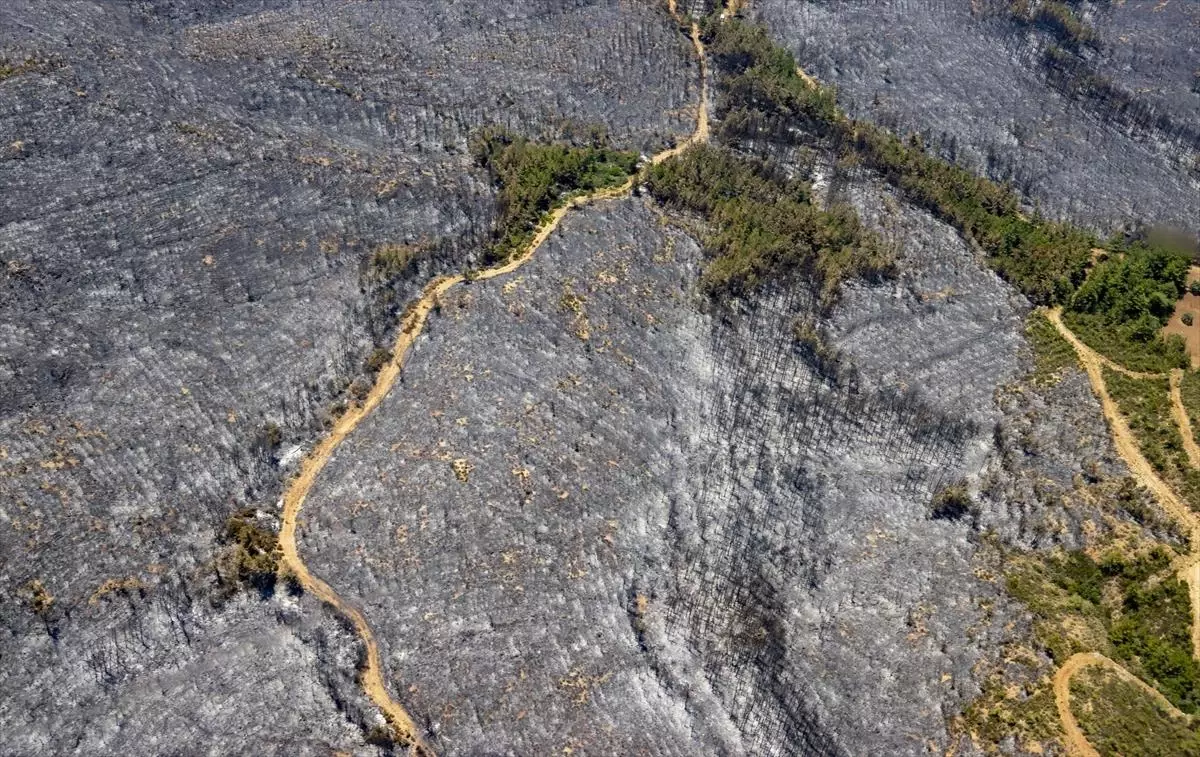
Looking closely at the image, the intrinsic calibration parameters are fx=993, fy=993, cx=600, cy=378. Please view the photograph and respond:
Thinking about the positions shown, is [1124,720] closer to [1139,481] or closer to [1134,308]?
[1139,481]

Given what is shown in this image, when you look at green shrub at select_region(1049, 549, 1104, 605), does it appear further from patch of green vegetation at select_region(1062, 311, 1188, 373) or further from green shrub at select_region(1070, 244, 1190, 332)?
green shrub at select_region(1070, 244, 1190, 332)

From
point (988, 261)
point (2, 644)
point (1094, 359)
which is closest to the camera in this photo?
point (2, 644)

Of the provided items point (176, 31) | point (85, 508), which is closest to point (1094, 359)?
point (85, 508)

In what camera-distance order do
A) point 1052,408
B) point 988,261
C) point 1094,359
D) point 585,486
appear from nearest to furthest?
1. point 585,486
2. point 1052,408
3. point 1094,359
4. point 988,261

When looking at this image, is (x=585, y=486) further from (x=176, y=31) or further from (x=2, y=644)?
(x=176, y=31)

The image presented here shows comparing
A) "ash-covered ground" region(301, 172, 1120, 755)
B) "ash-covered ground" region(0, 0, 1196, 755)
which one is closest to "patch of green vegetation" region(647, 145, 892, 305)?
"ash-covered ground" region(301, 172, 1120, 755)

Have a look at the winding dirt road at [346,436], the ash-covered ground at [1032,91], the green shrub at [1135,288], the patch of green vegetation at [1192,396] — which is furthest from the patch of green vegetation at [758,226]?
the patch of green vegetation at [1192,396]

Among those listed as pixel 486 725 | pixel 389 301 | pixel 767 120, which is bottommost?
pixel 486 725

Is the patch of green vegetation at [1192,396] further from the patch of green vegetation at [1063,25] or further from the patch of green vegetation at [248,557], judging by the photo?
the patch of green vegetation at [248,557]
